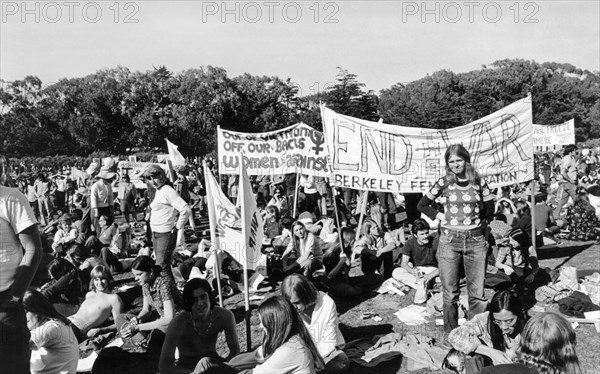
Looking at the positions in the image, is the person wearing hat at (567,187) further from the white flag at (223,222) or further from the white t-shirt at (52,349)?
the white t-shirt at (52,349)

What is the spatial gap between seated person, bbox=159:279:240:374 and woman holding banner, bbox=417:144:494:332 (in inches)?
91.7

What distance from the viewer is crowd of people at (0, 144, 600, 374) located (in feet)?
11.0

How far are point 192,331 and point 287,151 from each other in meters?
7.35

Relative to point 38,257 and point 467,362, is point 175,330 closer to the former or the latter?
point 38,257

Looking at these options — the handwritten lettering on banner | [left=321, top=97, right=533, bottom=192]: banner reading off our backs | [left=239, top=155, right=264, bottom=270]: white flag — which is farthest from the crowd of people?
the handwritten lettering on banner

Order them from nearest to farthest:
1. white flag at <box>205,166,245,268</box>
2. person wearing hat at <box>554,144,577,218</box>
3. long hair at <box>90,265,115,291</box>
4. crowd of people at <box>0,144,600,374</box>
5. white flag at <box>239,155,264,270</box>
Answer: crowd of people at <box>0,144,600,374</box>
white flag at <box>239,155,264,270</box>
white flag at <box>205,166,245,268</box>
long hair at <box>90,265,115,291</box>
person wearing hat at <box>554,144,577,218</box>

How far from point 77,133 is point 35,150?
408 cm

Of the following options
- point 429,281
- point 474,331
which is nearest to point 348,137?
point 429,281

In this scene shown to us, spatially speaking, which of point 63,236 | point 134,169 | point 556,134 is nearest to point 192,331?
point 63,236

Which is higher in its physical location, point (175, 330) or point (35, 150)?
point (35, 150)

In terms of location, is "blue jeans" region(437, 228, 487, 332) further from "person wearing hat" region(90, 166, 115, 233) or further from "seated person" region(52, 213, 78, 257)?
"person wearing hat" region(90, 166, 115, 233)

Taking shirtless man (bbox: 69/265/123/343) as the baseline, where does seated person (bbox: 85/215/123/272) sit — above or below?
above

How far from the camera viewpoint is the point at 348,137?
915cm

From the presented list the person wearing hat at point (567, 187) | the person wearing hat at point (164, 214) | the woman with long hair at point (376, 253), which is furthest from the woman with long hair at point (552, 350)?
the person wearing hat at point (567, 187)
